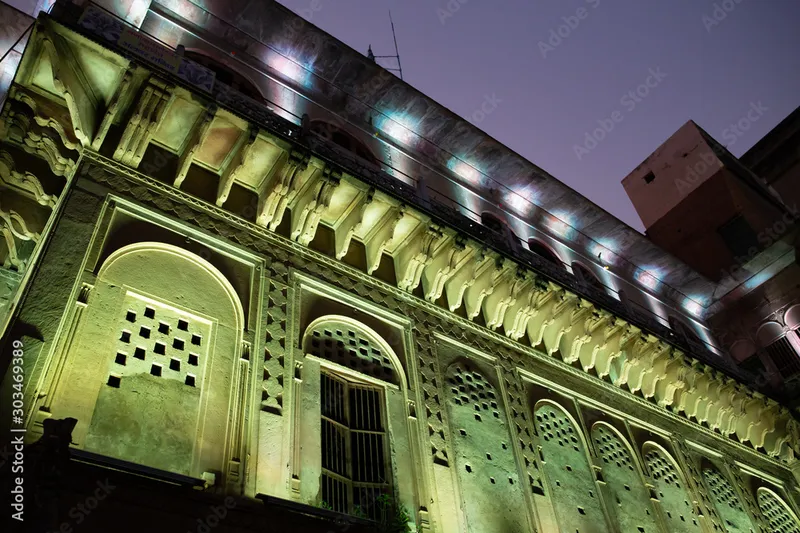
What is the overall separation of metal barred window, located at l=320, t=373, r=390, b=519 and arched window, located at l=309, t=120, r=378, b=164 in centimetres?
564

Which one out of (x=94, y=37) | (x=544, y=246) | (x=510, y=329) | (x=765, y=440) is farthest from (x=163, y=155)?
(x=765, y=440)

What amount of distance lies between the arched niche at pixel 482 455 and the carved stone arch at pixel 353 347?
3.55ft

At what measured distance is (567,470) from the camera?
10891 millimetres

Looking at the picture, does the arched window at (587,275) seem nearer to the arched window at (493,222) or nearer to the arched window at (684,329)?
the arched window at (493,222)

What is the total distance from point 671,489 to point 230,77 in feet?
38.2

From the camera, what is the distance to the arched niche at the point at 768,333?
62.8ft

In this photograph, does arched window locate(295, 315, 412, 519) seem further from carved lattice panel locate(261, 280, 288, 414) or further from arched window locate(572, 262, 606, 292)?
arched window locate(572, 262, 606, 292)

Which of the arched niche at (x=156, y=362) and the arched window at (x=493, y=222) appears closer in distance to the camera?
the arched niche at (x=156, y=362)

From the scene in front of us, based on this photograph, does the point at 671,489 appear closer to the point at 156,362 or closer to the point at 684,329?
the point at 684,329

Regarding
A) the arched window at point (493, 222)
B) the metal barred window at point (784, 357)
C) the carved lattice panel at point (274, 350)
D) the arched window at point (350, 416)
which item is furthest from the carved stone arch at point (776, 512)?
the carved lattice panel at point (274, 350)

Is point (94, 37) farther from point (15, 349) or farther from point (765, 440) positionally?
point (765, 440)

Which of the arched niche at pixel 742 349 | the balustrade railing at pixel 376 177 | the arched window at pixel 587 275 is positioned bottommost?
the balustrade railing at pixel 376 177

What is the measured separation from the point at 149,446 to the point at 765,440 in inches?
613

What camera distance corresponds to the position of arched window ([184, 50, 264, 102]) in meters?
11.9
